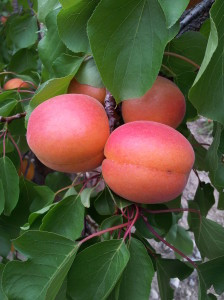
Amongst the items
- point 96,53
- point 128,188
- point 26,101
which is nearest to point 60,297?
point 128,188

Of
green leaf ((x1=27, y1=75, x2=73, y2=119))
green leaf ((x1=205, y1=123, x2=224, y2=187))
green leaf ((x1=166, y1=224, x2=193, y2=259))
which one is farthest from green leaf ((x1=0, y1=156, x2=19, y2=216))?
green leaf ((x1=166, y1=224, x2=193, y2=259))

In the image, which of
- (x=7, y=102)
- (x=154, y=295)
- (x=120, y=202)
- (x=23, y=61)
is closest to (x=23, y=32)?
(x=23, y=61)

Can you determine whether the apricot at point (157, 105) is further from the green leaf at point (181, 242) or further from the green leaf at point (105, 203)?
the green leaf at point (181, 242)

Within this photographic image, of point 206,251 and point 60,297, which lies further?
point 206,251

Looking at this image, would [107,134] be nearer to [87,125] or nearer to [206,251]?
[87,125]

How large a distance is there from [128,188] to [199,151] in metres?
0.46

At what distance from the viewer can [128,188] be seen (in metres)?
0.52

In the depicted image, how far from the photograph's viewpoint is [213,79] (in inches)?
19.1

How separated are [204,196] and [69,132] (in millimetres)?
550

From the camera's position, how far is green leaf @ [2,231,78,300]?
0.52m

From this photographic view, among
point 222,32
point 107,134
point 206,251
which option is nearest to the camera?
point 222,32

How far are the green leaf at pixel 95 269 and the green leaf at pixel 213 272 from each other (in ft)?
0.68

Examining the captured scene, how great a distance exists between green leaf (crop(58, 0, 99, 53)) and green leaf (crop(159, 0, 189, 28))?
14 cm

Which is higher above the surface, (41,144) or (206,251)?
(41,144)
